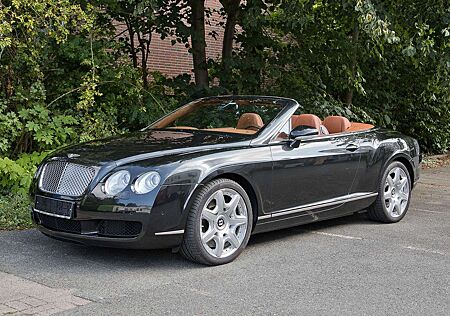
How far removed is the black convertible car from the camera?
4930 millimetres

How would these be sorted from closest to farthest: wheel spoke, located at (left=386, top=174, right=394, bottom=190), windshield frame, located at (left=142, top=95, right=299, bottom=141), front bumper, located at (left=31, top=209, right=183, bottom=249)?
front bumper, located at (left=31, top=209, right=183, bottom=249), windshield frame, located at (left=142, top=95, right=299, bottom=141), wheel spoke, located at (left=386, top=174, right=394, bottom=190)

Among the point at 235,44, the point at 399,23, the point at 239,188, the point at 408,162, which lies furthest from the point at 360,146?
the point at 235,44

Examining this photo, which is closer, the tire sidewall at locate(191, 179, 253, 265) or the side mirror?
the tire sidewall at locate(191, 179, 253, 265)

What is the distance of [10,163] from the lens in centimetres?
794

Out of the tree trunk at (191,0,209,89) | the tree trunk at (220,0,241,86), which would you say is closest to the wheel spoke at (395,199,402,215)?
the tree trunk at (191,0,209,89)

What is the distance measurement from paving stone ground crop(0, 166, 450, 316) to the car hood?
866mm

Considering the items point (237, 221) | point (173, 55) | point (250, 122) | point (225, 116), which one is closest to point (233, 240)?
point (237, 221)

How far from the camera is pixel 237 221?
5.39m

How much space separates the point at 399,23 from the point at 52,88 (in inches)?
219

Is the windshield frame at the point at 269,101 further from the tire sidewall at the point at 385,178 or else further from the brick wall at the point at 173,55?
the brick wall at the point at 173,55

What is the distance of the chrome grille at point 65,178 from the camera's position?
5.04m

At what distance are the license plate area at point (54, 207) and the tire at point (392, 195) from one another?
352 cm

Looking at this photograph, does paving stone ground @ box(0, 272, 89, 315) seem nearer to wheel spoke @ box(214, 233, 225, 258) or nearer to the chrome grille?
the chrome grille

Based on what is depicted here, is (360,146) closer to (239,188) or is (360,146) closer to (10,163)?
(239,188)
